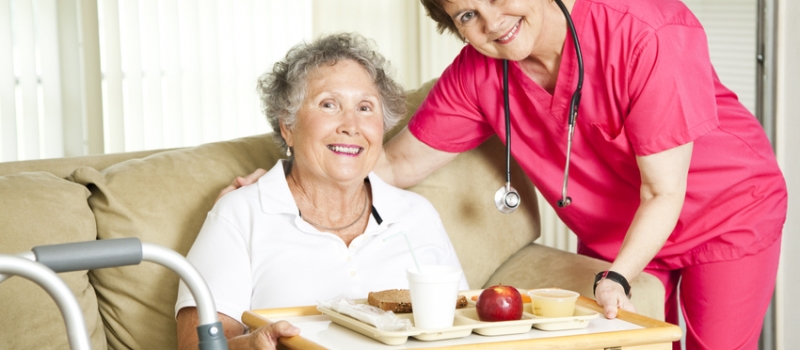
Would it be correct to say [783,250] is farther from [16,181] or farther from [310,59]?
[16,181]

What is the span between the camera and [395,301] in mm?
1228

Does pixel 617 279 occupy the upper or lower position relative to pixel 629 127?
lower

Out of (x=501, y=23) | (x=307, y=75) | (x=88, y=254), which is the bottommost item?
(x=88, y=254)

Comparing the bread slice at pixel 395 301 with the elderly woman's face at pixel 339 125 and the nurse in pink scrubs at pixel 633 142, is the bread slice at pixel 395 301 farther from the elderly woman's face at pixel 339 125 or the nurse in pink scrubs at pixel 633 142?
the elderly woman's face at pixel 339 125

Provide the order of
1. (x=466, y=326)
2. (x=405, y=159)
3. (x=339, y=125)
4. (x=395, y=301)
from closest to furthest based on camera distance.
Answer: (x=466, y=326)
(x=395, y=301)
(x=339, y=125)
(x=405, y=159)

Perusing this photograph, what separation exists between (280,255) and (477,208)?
2.18 feet

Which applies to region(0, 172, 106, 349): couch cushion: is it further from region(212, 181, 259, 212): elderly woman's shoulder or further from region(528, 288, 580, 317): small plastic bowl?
region(528, 288, 580, 317): small plastic bowl

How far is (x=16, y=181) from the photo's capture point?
1.60 metres

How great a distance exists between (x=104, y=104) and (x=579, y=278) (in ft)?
7.05

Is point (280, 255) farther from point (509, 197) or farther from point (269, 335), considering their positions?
point (509, 197)

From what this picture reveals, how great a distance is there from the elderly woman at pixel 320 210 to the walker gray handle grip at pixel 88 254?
654 mm

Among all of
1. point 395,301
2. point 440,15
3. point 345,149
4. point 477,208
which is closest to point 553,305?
point 395,301

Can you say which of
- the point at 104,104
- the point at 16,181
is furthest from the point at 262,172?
the point at 104,104

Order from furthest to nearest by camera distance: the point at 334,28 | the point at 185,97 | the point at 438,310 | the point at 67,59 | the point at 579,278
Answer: the point at 334,28
the point at 185,97
the point at 67,59
the point at 579,278
the point at 438,310
